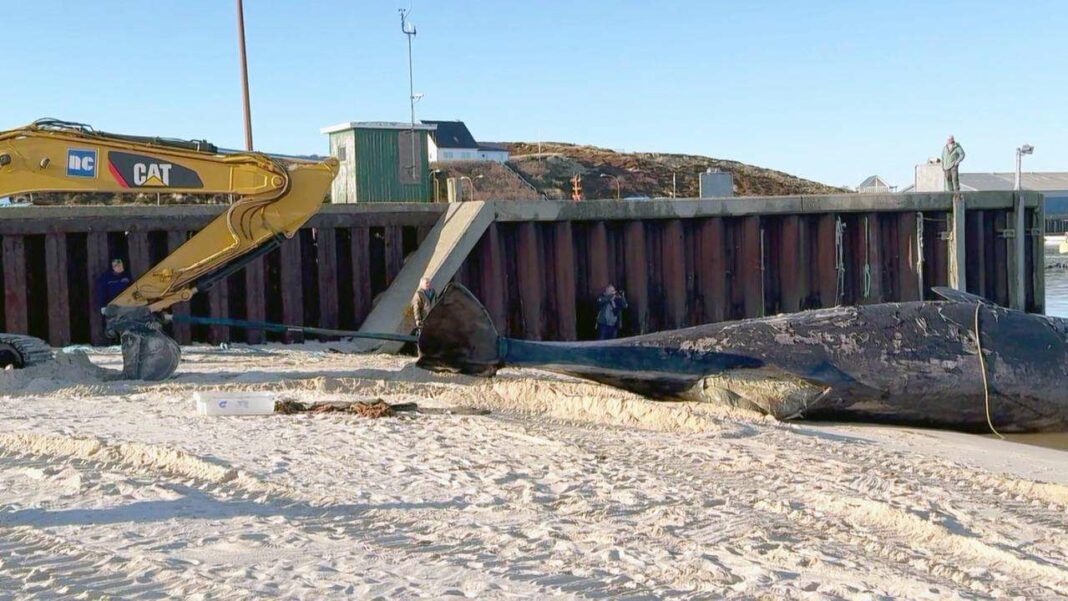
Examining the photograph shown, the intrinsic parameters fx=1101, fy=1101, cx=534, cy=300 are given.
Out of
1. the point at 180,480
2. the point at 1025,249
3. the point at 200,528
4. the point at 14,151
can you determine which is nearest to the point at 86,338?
the point at 14,151

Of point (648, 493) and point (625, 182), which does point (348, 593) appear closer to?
point (648, 493)

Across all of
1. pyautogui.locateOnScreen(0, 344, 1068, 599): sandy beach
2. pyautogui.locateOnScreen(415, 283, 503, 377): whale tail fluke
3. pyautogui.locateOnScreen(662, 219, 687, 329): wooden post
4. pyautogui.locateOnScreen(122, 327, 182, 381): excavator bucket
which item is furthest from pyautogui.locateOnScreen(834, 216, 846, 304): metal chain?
pyautogui.locateOnScreen(122, 327, 182, 381): excavator bucket

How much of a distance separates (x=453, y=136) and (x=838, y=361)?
7210 centimetres

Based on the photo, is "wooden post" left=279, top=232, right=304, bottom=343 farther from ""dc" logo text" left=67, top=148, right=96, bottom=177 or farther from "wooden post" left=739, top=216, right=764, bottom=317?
"wooden post" left=739, top=216, right=764, bottom=317

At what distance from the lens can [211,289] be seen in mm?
16797

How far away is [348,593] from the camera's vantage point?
5102 mm

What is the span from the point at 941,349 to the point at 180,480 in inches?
317

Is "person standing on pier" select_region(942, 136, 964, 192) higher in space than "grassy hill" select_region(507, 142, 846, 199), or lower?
lower

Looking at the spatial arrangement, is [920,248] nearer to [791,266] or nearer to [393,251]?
[791,266]

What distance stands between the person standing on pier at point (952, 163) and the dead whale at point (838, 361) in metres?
11.7

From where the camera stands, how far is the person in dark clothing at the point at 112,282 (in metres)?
15.2

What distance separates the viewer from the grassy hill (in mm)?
47312

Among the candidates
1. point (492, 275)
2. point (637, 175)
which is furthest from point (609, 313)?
point (637, 175)

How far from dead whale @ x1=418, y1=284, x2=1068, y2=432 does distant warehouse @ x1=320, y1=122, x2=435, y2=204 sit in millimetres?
13200
